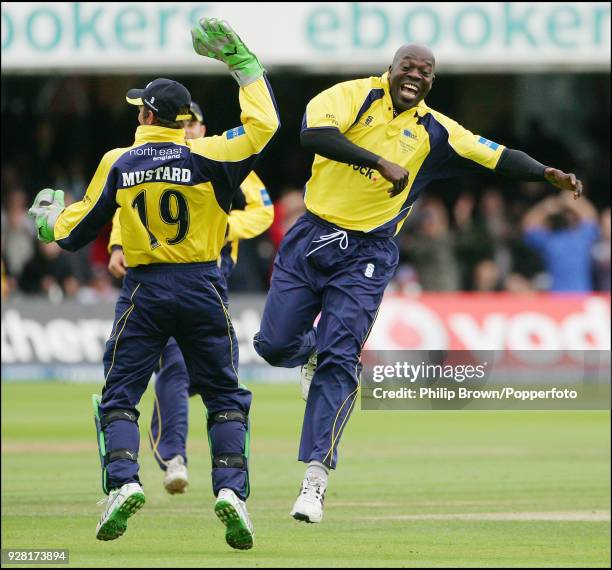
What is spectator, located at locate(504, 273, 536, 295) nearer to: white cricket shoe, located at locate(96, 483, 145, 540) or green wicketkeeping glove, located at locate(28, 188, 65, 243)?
green wicketkeeping glove, located at locate(28, 188, 65, 243)

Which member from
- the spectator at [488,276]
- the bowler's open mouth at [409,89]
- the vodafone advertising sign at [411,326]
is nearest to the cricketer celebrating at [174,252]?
the bowler's open mouth at [409,89]

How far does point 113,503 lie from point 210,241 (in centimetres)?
175

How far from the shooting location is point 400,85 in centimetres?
1019

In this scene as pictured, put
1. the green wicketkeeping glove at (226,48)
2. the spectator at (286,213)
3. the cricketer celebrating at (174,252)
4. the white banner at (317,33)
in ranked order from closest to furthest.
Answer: the green wicketkeeping glove at (226,48), the cricketer celebrating at (174,252), the spectator at (286,213), the white banner at (317,33)

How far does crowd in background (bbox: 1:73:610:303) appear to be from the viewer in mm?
24109

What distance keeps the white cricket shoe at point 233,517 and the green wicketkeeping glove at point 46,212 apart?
201 cm

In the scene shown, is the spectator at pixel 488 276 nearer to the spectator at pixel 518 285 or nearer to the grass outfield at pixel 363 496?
the spectator at pixel 518 285

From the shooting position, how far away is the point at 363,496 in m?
15.1

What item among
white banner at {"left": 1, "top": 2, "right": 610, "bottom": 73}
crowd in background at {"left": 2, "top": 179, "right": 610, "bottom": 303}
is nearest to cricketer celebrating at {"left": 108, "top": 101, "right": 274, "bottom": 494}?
crowd in background at {"left": 2, "top": 179, "right": 610, "bottom": 303}

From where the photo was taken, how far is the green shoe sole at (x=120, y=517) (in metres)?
9.91

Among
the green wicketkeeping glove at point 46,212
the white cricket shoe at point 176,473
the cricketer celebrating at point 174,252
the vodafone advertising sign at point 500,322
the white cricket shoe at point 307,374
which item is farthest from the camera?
the vodafone advertising sign at point 500,322

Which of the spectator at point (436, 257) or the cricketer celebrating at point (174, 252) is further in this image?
the spectator at point (436, 257)

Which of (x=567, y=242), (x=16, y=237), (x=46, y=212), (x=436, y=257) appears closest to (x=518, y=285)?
(x=567, y=242)

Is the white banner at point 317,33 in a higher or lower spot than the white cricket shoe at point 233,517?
lower
